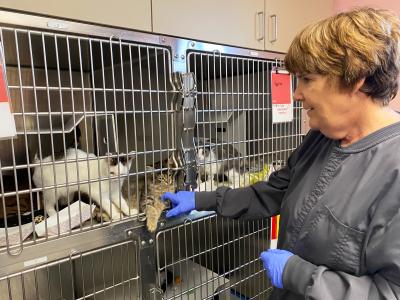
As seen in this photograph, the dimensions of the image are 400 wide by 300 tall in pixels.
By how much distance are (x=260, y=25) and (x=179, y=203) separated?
64 centimetres

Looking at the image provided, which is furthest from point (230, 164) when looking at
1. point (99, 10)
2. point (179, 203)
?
point (99, 10)

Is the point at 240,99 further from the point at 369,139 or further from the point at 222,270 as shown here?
the point at 222,270

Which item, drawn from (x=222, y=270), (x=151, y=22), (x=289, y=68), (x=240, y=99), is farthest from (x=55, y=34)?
(x=222, y=270)

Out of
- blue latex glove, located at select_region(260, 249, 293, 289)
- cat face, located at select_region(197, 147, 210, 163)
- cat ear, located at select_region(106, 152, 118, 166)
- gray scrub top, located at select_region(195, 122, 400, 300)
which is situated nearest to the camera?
gray scrub top, located at select_region(195, 122, 400, 300)

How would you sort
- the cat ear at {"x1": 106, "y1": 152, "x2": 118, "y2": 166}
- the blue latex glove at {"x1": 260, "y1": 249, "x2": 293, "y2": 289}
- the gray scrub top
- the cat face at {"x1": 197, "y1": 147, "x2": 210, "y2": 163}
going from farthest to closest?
the cat face at {"x1": 197, "y1": 147, "x2": 210, "y2": 163}, the cat ear at {"x1": 106, "y1": 152, "x2": 118, "y2": 166}, the blue latex glove at {"x1": 260, "y1": 249, "x2": 293, "y2": 289}, the gray scrub top

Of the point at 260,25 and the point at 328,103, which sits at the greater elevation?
the point at 260,25

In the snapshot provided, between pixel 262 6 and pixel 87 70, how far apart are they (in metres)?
0.67

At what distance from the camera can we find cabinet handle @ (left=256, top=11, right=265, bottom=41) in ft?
3.31

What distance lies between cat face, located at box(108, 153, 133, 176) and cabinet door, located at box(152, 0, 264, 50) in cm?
33

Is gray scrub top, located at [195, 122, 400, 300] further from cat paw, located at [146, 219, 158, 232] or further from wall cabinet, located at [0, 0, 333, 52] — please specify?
wall cabinet, located at [0, 0, 333, 52]

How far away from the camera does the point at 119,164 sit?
2.60 ft

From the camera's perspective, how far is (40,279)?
3.90 feet

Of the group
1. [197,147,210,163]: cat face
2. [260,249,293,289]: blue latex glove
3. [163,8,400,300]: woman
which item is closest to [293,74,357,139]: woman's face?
[163,8,400,300]: woman

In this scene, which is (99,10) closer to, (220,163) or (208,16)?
(208,16)
